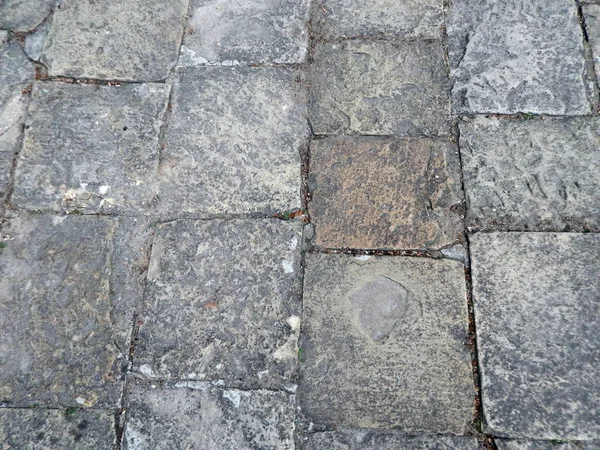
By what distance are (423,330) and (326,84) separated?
1288 mm

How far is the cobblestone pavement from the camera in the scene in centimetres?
197

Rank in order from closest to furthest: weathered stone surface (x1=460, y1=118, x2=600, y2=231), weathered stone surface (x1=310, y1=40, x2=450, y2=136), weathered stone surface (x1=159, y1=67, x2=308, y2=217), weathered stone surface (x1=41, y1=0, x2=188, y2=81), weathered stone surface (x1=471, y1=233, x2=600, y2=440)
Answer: weathered stone surface (x1=471, y1=233, x2=600, y2=440) < weathered stone surface (x1=460, y1=118, x2=600, y2=231) < weathered stone surface (x1=159, y1=67, x2=308, y2=217) < weathered stone surface (x1=310, y1=40, x2=450, y2=136) < weathered stone surface (x1=41, y1=0, x2=188, y2=81)

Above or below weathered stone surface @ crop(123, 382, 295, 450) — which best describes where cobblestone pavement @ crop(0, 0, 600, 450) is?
above

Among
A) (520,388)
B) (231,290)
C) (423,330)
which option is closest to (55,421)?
(231,290)

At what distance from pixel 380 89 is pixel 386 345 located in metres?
1.25

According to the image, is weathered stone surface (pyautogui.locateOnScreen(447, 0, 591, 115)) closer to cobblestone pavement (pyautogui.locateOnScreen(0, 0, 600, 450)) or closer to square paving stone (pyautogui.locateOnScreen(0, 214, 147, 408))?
cobblestone pavement (pyautogui.locateOnScreen(0, 0, 600, 450))

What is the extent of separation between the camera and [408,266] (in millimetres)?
2168

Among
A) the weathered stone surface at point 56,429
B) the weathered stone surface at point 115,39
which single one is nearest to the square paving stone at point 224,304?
the weathered stone surface at point 56,429

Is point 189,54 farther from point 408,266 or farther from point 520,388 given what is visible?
point 520,388

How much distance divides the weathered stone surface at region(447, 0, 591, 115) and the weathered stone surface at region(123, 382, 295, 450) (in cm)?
164

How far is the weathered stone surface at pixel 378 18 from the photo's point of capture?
2658 millimetres

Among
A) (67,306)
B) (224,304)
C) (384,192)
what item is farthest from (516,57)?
(67,306)

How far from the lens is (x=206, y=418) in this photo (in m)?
1.98

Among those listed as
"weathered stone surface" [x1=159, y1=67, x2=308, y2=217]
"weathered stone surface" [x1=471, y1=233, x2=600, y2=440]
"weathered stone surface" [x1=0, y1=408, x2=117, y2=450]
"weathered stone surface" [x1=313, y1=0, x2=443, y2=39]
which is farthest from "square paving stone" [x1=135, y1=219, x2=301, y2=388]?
"weathered stone surface" [x1=313, y1=0, x2=443, y2=39]
